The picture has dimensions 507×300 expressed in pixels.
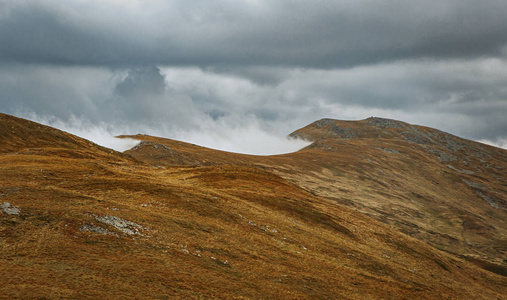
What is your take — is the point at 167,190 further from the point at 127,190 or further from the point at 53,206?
the point at 53,206

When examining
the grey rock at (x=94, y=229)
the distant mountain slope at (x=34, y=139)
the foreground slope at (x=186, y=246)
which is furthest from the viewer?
the distant mountain slope at (x=34, y=139)

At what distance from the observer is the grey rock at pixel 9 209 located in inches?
1216

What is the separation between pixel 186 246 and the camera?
34844 mm

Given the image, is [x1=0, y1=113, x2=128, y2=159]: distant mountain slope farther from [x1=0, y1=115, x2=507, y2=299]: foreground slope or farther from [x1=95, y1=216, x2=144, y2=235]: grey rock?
[x1=95, y1=216, x2=144, y2=235]: grey rock

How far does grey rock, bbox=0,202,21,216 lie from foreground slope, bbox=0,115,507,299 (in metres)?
0.16

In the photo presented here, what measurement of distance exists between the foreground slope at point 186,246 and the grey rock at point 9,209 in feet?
0.54

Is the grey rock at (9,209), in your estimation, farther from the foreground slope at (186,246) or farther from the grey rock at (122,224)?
the grey rock at (122,224)

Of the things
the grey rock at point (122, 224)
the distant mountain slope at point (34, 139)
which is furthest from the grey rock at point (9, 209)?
the distant mountain slope at point (34, 139)

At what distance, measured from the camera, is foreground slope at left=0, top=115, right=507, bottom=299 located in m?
25.6

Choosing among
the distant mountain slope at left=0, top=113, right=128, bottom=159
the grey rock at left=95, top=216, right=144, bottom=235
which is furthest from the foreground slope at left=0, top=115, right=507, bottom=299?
the distant mountain slope at left=0, top=113, right=128, bottom=159

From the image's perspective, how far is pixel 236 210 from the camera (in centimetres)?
5172

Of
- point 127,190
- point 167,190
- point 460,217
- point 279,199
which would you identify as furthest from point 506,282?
point 460,217

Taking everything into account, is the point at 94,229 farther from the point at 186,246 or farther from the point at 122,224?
the point at 186,246

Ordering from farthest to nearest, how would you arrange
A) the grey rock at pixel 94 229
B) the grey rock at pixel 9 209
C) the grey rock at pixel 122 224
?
the grey rock at pixel 122 224, the grey rock at pixel 94 229, the grey rock at pixel 9 209
